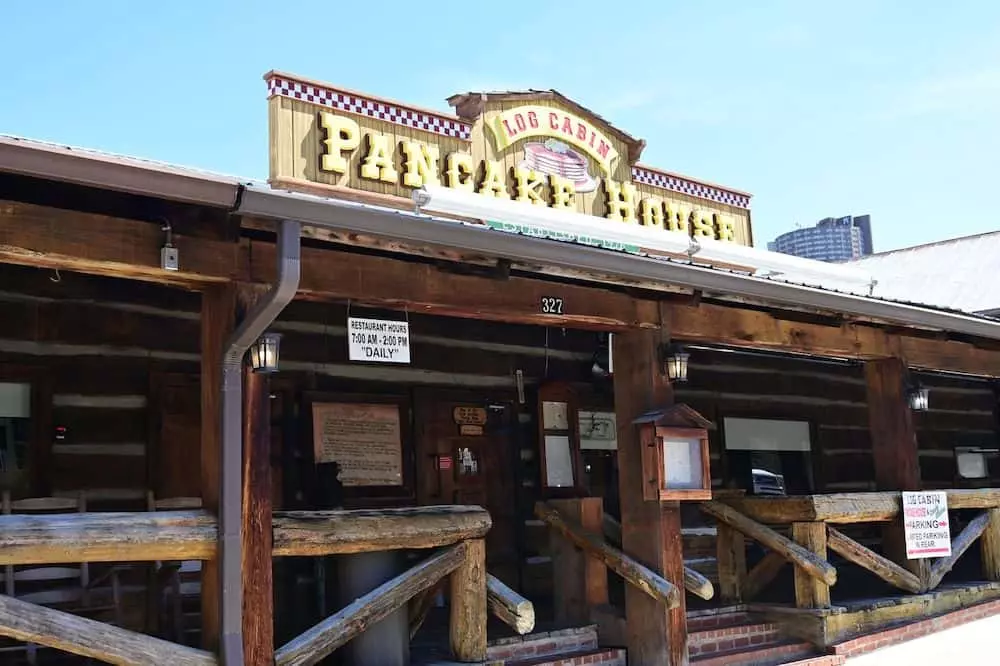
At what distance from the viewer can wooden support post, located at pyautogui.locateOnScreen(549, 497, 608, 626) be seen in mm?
8258

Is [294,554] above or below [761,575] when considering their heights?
above

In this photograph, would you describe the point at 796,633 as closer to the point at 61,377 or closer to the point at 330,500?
the point at 330,500

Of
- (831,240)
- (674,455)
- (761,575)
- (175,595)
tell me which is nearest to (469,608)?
(674,455)

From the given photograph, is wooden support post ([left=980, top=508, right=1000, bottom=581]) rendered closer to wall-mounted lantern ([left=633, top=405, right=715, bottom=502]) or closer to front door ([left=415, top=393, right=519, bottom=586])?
wall-mounted lantern ([left=633, top=405, right=715, bottom=502])

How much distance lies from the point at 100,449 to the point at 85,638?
2.52m

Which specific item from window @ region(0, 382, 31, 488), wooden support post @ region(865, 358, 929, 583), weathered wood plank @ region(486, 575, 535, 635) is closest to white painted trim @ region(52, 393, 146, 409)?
window @ region(0, 382, 31, 488)

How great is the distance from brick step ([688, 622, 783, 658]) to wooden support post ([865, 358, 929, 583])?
1.78 meters

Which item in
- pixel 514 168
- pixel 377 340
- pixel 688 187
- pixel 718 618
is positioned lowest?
pixel 718 618

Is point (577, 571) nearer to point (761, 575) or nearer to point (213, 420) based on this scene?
point (761, 575)

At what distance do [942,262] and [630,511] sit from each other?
43.4ft

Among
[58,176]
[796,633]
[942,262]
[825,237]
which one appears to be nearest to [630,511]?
[796,633]

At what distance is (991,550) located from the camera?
11.0 m

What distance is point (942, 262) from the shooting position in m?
18.9

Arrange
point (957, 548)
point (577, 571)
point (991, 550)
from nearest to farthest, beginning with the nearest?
point (577, 571) → point (957, 548) → point (991, 550)
